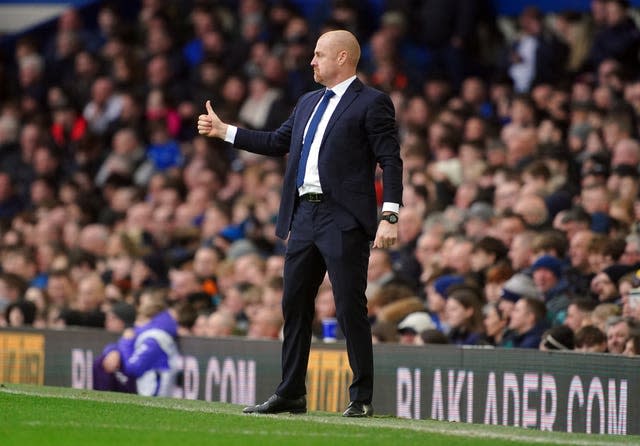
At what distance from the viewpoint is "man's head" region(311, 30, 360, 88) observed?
812 centimetres

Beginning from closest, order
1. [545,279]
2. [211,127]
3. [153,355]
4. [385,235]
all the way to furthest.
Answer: [385,235]
[211,127]
[545,279]
[153,355]

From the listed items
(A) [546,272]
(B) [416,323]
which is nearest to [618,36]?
(A) [546,272]

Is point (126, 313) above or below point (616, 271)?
below

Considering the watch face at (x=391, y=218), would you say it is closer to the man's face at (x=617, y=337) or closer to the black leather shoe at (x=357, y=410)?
the black leather shoe at (x=357, y=410)

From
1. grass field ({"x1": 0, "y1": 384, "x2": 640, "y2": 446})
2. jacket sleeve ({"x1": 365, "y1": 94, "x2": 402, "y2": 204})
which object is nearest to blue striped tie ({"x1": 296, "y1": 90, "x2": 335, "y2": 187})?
jacket sleeve ({"x1": 365, "y1": 94, "x2": 402, "y2": 204})

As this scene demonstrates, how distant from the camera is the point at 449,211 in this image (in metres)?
14.0

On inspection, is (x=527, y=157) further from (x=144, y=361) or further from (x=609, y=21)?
(x=144, y=361)

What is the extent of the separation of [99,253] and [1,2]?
7421 millimetres

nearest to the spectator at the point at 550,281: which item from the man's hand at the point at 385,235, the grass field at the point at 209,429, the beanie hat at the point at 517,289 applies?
the beanie hat at the point at 517,289

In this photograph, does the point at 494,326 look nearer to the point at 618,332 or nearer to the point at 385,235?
the point at 618,332

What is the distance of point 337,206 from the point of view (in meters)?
8.00

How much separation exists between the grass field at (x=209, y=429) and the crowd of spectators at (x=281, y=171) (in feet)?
8.37

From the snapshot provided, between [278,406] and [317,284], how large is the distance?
2.31 ft

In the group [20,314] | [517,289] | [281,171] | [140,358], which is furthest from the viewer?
[281,171]
